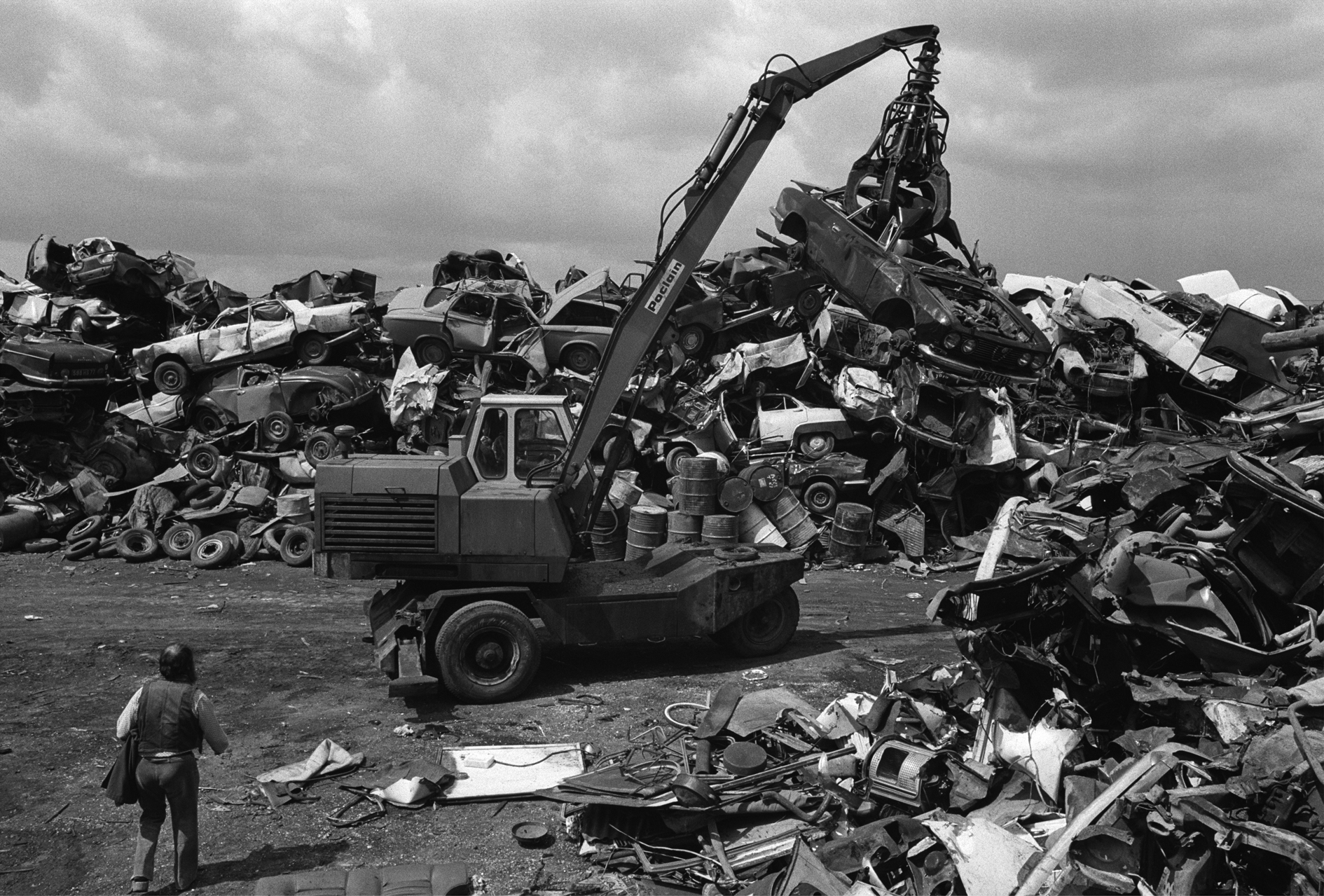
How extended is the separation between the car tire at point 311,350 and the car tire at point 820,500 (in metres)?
8.75

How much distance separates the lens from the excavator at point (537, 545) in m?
8.38

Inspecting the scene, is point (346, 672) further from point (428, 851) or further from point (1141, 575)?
point (1141, 575)

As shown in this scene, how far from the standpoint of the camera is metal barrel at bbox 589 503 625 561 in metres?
12.7

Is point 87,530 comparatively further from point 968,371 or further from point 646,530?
point 968,371

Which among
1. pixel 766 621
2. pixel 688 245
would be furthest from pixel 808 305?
pixel 766 621

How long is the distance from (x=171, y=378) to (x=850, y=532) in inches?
456

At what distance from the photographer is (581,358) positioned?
629 inches

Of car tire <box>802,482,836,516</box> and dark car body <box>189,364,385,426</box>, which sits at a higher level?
dark car body <box>189,364,385,426</box>

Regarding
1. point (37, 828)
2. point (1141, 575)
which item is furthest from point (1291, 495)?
point (37, 828)

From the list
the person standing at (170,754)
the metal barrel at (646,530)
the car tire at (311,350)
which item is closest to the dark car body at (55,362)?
the car tire at (311,350)

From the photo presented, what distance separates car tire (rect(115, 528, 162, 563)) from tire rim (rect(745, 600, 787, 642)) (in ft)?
29.9

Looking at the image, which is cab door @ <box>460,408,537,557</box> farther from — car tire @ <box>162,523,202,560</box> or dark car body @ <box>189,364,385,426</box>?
dark car body @ <box>189,364,385,426</box>

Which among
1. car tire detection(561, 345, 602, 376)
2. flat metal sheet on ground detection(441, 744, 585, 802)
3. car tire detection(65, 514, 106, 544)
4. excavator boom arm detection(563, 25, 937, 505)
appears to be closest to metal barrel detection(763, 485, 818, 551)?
car tire detection(561, 345, 602, 376)

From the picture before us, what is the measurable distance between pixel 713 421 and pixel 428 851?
9.69 metres
